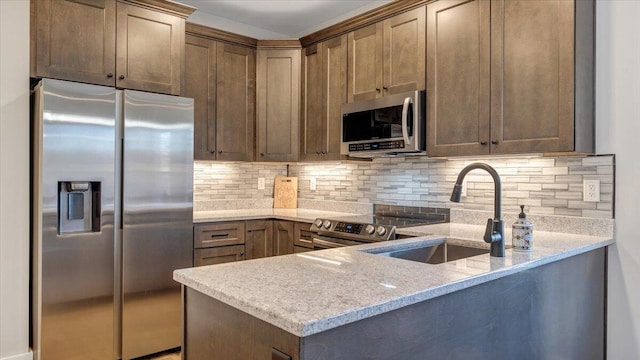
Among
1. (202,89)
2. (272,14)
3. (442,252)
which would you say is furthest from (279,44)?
(442,252)

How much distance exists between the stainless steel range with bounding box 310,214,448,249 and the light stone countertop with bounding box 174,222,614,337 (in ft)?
2.91

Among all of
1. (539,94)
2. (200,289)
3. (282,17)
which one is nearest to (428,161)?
(539,94)

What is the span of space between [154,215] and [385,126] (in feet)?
5.44

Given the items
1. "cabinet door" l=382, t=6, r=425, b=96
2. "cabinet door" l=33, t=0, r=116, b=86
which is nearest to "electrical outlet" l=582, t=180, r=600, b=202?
"cabinet door" l=382, t=6, r=425, b=96

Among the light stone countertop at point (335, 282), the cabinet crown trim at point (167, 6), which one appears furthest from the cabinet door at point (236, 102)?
the light stone countertop at point (335, 282)

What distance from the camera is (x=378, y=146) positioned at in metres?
3.01

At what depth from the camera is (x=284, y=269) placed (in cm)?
138

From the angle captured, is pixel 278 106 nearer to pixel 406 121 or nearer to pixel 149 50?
pixel 149 50

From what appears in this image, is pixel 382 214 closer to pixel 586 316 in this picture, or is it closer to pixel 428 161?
pixel 428 161

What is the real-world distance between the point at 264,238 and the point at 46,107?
1.77 m

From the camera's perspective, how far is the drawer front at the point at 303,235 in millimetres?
3246

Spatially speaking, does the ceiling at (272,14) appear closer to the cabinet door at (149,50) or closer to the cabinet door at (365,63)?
the cabinet door at (365,63)

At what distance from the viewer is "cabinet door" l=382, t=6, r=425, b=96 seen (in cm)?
285

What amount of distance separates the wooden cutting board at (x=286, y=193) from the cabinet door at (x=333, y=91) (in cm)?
75
